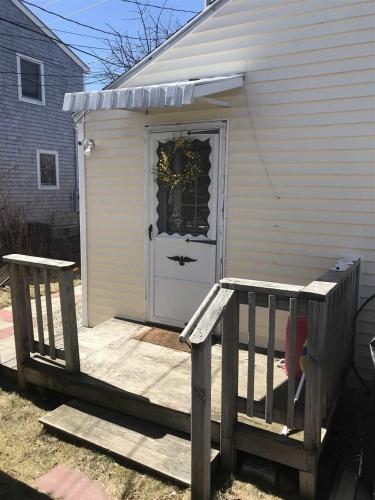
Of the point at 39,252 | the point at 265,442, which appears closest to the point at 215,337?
the point at 265,442

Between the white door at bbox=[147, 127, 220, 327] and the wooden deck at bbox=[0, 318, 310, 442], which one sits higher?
the white door at bbox=[147, 127, 220, 327]

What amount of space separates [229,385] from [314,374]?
1.72ft

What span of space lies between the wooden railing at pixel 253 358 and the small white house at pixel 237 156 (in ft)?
3.55

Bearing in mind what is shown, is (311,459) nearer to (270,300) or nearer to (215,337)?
(270,300)

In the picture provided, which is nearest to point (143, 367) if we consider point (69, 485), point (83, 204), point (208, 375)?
point (69, 485)

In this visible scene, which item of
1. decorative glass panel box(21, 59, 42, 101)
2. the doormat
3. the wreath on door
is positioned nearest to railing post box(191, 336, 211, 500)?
the doormat

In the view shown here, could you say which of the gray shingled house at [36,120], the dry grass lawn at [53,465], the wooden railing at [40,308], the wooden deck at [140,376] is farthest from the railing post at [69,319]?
the gray shingled house at [36,120]

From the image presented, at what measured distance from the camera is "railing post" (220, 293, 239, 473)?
8.05 ft

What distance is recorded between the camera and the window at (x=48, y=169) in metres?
12.4

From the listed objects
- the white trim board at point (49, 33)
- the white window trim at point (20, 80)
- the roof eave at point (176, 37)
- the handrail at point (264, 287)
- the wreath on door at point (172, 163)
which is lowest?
the handrail at point (264, 287)

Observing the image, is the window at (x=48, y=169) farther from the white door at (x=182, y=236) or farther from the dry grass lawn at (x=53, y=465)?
the dry grass lawn at (x=53, y=465)

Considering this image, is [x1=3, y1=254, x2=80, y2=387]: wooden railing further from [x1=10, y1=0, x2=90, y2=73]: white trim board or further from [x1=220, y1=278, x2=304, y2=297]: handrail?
[x1=10, y1=0, x2=90, y2=73]: white trim board

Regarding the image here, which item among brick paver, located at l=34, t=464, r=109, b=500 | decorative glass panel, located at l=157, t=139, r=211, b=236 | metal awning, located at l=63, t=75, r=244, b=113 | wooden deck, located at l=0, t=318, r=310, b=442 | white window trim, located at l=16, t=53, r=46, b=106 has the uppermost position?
white window trim, located at l=16, t=53, r=46, b=106

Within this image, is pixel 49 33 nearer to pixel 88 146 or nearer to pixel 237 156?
pixel 88 146
